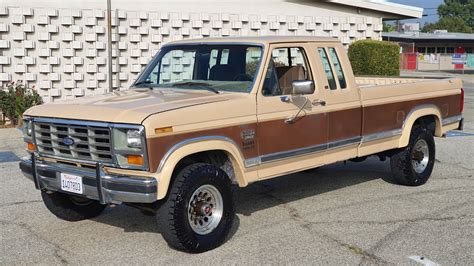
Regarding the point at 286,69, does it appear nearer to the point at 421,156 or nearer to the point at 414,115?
the point at 414,115

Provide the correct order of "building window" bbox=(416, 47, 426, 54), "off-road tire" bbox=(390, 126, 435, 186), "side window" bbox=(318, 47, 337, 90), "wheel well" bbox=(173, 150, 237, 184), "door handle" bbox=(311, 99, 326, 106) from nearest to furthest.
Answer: "wheel well" bbox=(173, 150, 237, 184)
"door handle" bbox=(311, 99, 326, 106)
"side window" bbox=(318, 47, 337, 90)
"off-road tire" bbox=(390, 126, 435, 186)
"building window" bbox=(416, 47, 426, 54)

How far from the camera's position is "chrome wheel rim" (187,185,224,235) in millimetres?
5457

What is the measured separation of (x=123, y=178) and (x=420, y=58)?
156ft

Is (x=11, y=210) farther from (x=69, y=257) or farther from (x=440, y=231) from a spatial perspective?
(x=440, y=231)

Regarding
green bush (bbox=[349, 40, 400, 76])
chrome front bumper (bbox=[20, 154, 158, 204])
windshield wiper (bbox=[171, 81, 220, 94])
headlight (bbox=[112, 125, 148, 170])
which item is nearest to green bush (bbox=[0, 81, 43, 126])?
windshield wiper (bbox=[171, 81, 220, 94])

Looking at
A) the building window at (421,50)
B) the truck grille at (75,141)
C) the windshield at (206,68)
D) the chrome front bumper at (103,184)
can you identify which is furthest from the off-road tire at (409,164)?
the building window at (421,50)

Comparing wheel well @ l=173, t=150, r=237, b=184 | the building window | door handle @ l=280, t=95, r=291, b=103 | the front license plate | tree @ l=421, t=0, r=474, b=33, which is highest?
tree @ l=421, t=0, r=474, b=33

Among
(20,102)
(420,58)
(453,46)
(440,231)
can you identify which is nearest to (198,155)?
(440,231)

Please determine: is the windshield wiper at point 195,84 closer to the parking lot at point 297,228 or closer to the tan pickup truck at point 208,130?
the tan pickup truck at point 208,130

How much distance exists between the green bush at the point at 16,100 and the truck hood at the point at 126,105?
8.14 m

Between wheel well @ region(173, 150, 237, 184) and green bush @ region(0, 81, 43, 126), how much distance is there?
912cm

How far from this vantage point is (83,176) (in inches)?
209

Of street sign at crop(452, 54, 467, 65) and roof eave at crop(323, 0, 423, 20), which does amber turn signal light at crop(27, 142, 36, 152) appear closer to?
roof eave at crop(323, 0, 423, 20)

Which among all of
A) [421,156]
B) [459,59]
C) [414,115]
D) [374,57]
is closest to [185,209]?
[414,115]
